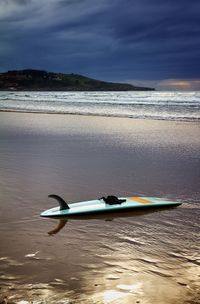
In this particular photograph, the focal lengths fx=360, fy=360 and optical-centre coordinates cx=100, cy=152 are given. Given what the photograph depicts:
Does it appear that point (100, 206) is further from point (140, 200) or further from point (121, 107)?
point (121, 107)

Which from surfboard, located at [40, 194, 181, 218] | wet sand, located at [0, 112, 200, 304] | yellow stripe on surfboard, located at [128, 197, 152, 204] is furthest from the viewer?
yellow stripe on surfboard, located at [128, 197, 152, 204]

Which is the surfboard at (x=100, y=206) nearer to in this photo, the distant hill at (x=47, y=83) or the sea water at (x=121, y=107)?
Result: the sea water at (x=121, y=107)

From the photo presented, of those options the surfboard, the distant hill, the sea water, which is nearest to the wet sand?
the surfboard

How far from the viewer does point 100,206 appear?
6.30m

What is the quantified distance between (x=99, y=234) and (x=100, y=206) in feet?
3.47

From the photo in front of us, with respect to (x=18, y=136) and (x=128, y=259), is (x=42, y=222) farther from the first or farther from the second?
(x=18, y=136)

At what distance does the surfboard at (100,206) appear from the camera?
5.98 m

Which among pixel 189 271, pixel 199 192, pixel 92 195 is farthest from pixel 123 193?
pixel 189 271

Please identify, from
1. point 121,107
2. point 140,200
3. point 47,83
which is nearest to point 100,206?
point 140,200

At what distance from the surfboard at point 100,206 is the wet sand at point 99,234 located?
0.63 feet

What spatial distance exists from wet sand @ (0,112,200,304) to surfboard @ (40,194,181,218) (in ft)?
0.63

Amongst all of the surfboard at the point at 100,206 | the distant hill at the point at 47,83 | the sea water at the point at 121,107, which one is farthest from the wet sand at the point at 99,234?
the distant hill at the point at 47,83

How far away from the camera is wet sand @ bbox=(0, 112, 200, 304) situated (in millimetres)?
3686

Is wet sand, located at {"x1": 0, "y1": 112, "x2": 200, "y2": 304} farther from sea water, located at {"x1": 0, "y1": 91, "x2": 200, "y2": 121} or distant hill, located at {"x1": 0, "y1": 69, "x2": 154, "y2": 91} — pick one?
distant hill, located at {"x1": 0, "y1": 69, "x2": 154, "y2": 91}
